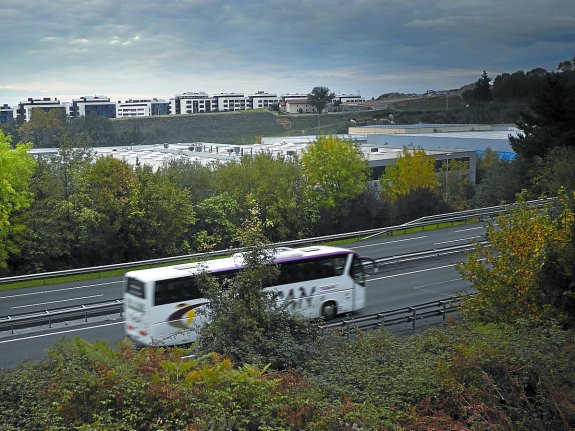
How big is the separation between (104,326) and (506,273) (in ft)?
35.1

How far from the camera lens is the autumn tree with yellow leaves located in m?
13.0

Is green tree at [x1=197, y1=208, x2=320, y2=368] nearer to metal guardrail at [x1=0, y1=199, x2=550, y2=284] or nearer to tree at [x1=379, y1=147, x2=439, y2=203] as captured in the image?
metal guardrail at [x1=0, y1=199, x2=550, y2=284]

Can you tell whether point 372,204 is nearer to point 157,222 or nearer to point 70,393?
point 157,222

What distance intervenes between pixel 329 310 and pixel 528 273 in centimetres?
630

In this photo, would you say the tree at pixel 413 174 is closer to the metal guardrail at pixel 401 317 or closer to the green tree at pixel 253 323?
the metal guardrail at pixel 401 317

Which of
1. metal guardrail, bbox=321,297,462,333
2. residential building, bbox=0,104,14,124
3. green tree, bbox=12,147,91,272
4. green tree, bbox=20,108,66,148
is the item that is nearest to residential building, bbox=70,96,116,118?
residential building, bbox=0,104,14,124

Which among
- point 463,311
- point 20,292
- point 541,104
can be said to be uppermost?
point 541,104

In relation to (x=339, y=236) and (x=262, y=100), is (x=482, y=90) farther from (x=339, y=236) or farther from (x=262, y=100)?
(x=339, y=236)

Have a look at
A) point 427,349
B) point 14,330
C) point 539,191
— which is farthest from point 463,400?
point 539,191

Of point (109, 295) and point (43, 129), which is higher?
point (43, 129)

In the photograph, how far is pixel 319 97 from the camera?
12706cm

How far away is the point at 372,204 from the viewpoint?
1507 inches

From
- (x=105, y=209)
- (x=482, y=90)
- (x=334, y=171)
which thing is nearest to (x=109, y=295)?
(x=105, y=209)

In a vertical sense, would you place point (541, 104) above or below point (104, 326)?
above
